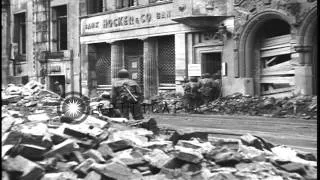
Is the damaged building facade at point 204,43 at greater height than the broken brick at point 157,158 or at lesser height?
greater

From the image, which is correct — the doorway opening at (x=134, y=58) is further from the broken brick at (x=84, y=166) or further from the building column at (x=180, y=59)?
the broken brick at (x=84, y=166)

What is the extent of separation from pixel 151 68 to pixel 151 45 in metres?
1.13

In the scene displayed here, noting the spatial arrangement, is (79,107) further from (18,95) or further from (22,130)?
(18,95)

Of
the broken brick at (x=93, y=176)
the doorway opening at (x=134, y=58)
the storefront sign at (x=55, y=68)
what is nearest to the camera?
the broken brick at (x=93, y=176)

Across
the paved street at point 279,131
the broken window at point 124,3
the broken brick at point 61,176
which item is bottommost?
the paved street at point 279,131

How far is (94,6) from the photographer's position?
32500 mm

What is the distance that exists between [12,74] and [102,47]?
984 centimetres

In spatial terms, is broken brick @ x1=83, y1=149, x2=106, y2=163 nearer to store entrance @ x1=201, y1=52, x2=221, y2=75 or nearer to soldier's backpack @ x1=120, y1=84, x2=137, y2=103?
soldier's backpack @ x1=120, y1=84, x2=137, y2=103

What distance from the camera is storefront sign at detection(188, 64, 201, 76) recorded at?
2509 centimetres

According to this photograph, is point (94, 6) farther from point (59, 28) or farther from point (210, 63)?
point (210, 63)

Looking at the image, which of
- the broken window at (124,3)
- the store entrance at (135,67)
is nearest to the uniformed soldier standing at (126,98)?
the store entrance at (135,67)

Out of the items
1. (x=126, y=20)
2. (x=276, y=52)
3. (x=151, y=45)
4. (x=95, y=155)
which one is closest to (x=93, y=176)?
(x=95, y=155)

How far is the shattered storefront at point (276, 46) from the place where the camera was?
20.6 m

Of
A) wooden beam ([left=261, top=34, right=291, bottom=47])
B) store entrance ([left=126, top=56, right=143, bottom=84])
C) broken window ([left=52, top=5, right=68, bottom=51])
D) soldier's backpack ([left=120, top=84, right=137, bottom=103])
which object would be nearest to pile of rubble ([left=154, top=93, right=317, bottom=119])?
wooden beam ([left=261, top=34, right=291, bottom=47])
